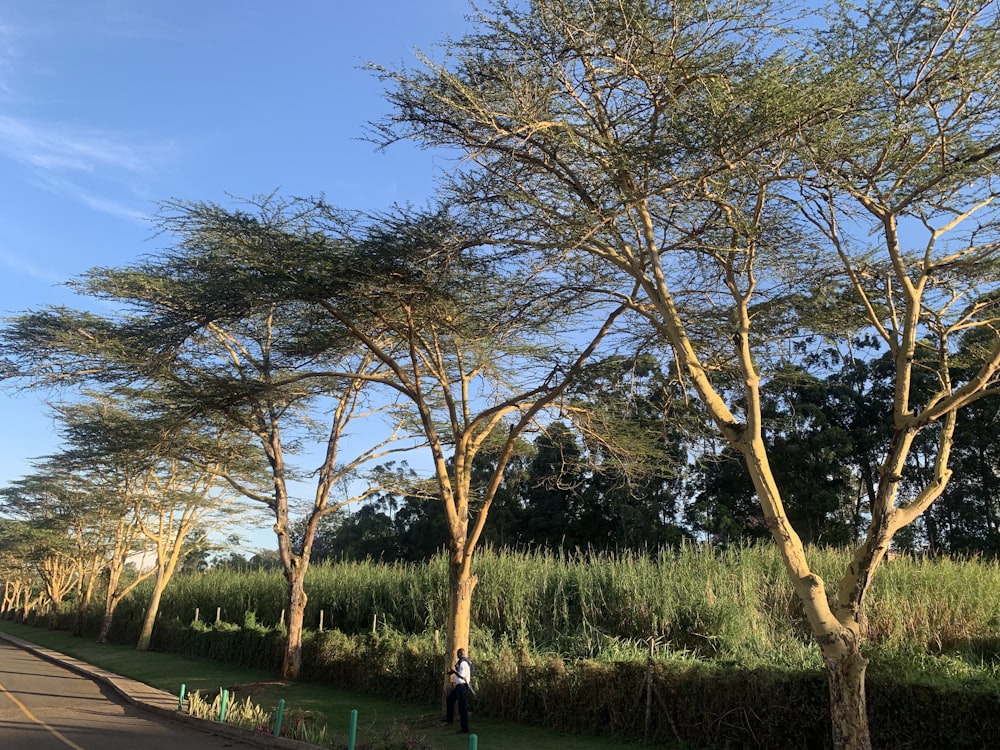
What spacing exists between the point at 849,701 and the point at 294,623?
14.0 m

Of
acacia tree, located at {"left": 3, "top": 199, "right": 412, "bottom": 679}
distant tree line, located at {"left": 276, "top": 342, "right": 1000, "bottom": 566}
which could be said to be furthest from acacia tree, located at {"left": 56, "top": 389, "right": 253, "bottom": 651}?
distant tree line, located at {"left": 276, "top": 342, "right": 1000, "bottom": 566}

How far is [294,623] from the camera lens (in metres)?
17.6

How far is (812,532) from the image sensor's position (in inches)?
1119

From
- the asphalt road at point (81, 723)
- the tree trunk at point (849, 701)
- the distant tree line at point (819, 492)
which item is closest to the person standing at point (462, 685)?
the asphalt road at point (81, 723)

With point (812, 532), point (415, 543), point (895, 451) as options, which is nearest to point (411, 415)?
point (895, 451)

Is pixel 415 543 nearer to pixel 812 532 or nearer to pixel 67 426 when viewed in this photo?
pixel 812 532

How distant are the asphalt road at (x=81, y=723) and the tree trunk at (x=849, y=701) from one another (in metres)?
7.60

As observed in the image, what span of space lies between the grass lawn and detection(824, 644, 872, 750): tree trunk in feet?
12.0

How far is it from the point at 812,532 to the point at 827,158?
2388cm

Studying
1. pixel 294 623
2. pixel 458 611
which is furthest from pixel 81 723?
pixel 458 611

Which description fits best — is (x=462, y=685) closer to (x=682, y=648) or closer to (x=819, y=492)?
(x=682, y=648)

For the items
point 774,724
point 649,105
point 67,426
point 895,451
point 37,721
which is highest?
point 649,105

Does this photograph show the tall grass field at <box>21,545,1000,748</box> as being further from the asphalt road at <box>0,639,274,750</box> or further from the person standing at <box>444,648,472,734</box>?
the asphalt road at <box>0,639,274,750</box>

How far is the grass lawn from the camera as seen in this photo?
1002cm
